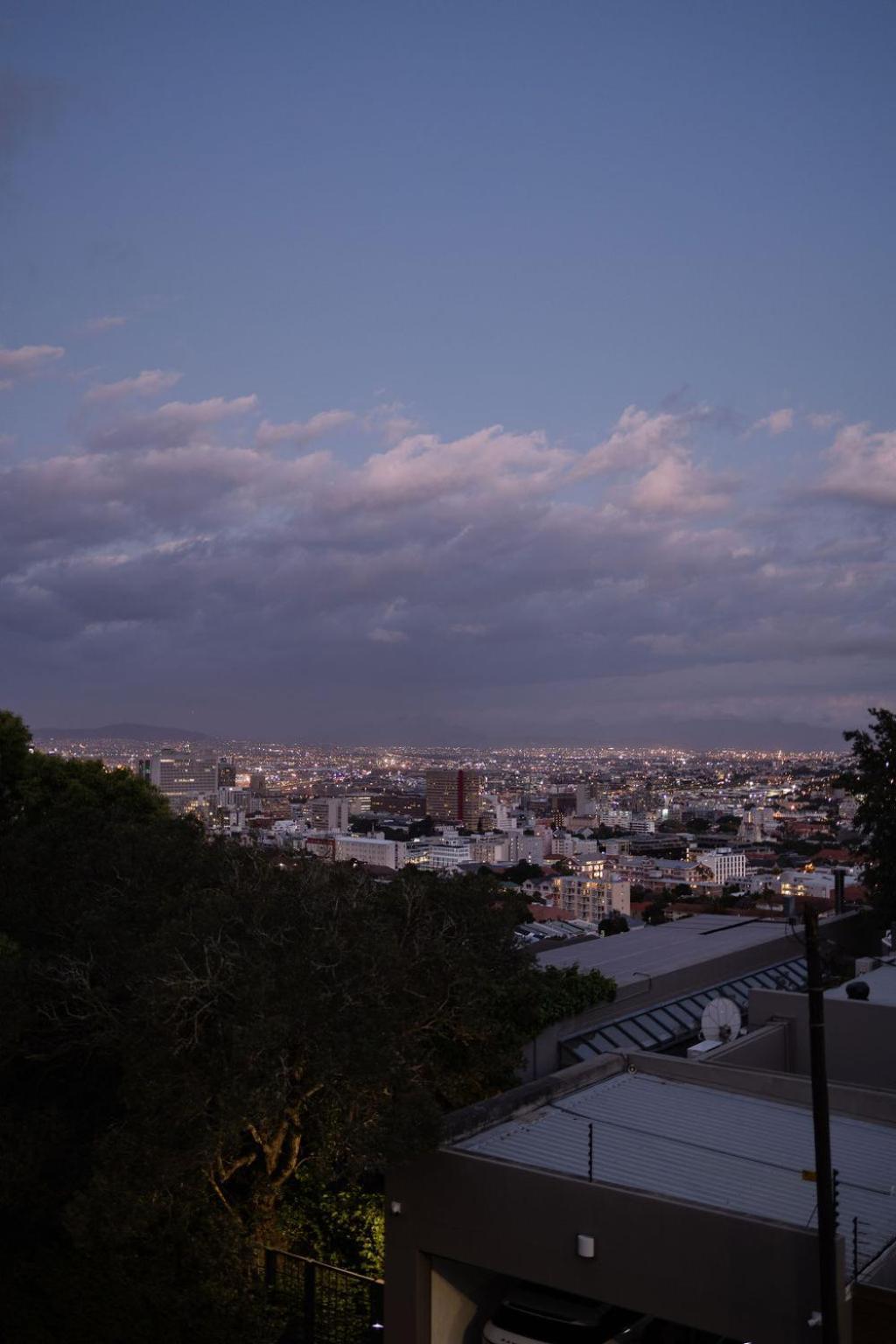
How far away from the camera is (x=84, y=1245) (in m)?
8.79

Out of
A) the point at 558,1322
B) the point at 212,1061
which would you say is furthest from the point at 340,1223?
the point at 558,1322

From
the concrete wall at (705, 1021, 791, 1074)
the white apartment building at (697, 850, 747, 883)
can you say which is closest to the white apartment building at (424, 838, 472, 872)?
the white apartment building at (697, 850, 747, 883)

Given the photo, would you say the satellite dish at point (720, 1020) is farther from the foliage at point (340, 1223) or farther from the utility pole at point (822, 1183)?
the utility pole at point (822, 1183)

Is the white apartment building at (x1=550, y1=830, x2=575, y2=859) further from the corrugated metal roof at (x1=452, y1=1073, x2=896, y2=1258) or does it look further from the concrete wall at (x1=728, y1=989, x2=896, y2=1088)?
the corrugated metal roof at (x1=452, y1=1073, x2=896, y2=1258)

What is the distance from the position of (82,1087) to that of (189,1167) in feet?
11.0

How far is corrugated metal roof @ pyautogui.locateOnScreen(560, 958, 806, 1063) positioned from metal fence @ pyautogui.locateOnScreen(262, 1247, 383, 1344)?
5.09m

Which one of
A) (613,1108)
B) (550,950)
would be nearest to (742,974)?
(550,950)

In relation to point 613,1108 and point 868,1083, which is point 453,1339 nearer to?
point 613,1108

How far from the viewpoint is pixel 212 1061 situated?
345 inches

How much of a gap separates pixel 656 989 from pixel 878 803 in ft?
36.7

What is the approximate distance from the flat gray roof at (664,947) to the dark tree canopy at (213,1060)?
18.4 feet

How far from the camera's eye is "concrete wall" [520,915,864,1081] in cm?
1437

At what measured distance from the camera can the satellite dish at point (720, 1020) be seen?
14727 mm

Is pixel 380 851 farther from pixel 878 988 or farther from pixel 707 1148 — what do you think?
pixel 707 1148
